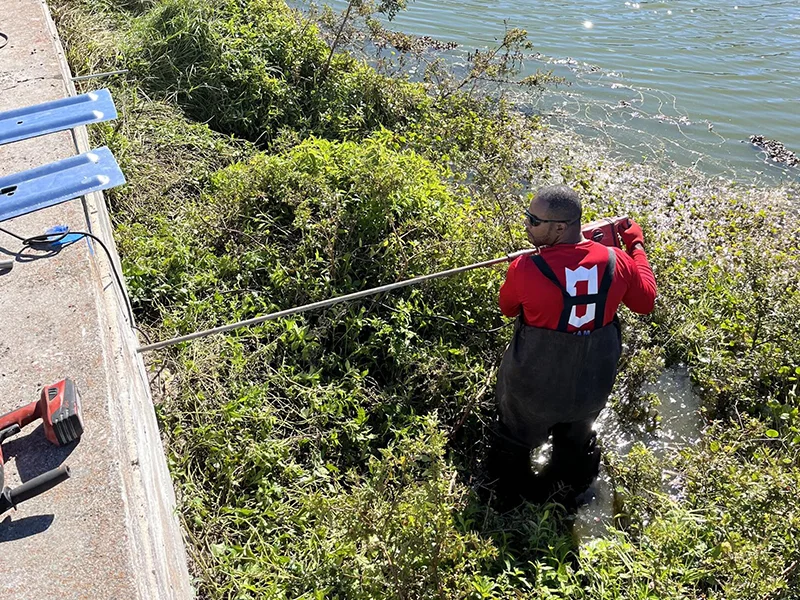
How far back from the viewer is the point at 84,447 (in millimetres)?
2578

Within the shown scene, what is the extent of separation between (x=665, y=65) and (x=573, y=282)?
23.8 feet

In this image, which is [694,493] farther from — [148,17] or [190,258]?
[148,17]

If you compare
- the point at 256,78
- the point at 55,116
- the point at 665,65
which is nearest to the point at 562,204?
the point at 55,116

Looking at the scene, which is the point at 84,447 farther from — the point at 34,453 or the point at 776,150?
the point at 776,150

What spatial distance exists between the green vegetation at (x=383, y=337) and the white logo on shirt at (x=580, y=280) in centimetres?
93

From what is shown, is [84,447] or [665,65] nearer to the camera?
[84,447]

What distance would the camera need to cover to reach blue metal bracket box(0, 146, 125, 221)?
11.1 ft

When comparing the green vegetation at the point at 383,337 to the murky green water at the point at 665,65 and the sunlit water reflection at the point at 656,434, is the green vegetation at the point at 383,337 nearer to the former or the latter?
the sunlit water reflection at the point at 656,434

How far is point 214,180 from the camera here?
220 inches

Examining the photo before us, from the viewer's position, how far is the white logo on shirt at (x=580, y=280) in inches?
134

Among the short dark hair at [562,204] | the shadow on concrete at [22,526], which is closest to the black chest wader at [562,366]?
the short dark hair at [562,204]

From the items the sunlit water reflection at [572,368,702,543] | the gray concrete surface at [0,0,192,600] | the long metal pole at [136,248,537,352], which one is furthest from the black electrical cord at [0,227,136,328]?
the sunlit water reflection at [572,368,702,543]

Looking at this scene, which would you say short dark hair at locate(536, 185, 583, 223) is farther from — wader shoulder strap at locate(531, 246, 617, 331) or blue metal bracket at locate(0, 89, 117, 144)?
blue metal bracket at locate(0, 89, 117, 144)

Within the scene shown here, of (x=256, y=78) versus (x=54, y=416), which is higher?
(x=256, y=78)
